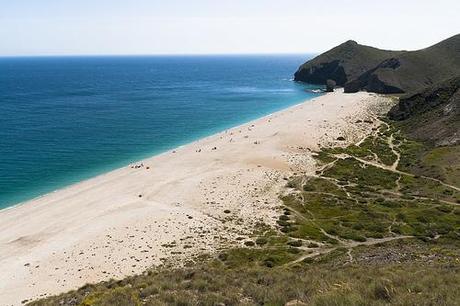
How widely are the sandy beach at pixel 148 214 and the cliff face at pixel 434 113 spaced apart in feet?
51.7

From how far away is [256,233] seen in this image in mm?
46625

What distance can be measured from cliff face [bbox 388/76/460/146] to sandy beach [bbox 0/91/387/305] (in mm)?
15765

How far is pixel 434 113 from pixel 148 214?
7315cm

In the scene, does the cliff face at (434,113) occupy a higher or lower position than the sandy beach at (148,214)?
higher

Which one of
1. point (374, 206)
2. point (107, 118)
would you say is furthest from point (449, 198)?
point (107, 118)

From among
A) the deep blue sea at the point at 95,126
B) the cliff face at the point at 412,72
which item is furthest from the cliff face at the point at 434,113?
the cliff face at the point at 412,72

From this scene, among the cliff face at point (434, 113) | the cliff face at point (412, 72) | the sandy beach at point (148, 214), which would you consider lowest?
the sandy beach at point (148, 214)

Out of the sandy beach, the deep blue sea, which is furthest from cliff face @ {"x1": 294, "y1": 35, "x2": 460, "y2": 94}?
the sandy beach

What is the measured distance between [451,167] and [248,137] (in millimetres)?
42158

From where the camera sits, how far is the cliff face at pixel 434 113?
83.6 metres

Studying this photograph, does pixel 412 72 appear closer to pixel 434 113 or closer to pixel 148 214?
pixel 434 113

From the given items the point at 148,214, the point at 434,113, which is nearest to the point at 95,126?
the point at 148,214

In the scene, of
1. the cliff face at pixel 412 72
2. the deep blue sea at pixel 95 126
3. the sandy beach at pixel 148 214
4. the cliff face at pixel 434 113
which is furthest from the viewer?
the cliff face at pixel 412 72

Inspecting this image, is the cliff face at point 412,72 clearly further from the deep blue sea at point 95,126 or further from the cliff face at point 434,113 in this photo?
the cliff face at point 434,113
